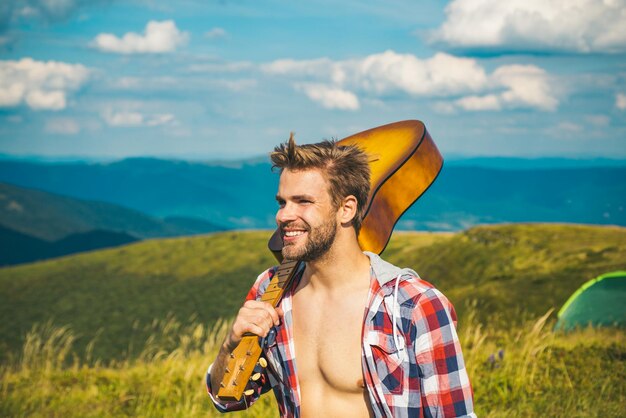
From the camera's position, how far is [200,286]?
151 ft

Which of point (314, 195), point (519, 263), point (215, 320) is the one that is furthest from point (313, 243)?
point (215, 320)

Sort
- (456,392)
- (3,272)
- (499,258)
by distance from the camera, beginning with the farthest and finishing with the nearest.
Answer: (3,272)
(499,258)
(456,392)

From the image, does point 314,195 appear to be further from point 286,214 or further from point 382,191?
point 382,191

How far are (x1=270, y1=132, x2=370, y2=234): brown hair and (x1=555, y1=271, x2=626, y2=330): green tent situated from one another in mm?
9679

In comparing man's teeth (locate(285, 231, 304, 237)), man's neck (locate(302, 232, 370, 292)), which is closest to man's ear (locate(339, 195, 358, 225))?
man's neck (locate(302, 232, 370, 292))

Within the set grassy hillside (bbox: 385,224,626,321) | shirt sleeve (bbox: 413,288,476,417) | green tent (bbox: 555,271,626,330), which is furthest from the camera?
grassy hillside (bbox: 385,224,626,321)

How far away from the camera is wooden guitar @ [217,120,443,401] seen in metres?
3.25

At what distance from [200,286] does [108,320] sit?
7.04 metres

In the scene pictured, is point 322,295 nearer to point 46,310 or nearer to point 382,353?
point 382,353

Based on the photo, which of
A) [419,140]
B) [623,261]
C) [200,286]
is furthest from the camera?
[200,286]

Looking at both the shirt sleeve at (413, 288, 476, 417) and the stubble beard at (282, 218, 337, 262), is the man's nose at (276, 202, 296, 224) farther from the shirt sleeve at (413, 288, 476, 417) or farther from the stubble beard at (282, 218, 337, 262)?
the shirt sleeve at (413, 288, 476, 417)

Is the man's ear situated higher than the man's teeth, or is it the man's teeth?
the man's ear

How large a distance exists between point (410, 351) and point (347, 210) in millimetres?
836

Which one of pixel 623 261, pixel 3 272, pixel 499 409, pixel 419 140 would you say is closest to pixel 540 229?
pixel 623 261
